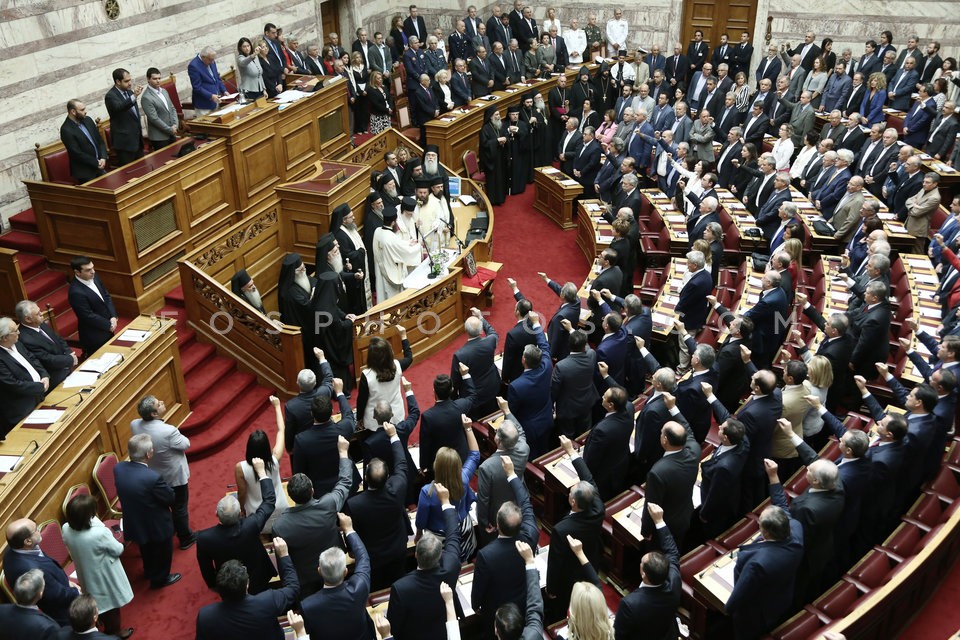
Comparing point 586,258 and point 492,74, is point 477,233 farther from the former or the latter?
point 492,74

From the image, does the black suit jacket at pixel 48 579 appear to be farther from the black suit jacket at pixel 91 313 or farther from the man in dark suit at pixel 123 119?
the man in dark suit at pixel 123 119

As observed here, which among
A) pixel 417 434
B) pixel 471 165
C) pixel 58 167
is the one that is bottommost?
pixel 417 434

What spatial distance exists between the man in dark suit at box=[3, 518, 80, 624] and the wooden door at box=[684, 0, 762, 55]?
714 inches

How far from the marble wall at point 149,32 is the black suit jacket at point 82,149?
4.92ft

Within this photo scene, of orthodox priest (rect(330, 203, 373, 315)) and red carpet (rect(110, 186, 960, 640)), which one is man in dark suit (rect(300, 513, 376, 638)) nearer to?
red carpet (rect(110, 186, 960, 640))

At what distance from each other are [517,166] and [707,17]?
Result: 7.93 meters

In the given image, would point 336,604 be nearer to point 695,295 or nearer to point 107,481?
point 107,481

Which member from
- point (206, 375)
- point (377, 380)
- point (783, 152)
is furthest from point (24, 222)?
point (783, 152)

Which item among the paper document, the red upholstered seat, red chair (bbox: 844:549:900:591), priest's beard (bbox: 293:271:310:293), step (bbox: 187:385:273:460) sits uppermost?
the red upholstered seat

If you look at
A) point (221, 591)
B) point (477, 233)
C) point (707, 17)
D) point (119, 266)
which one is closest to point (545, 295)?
point (477, 233)

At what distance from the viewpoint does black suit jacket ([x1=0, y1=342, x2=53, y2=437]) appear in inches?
256

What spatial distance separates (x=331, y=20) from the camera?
16.8 m

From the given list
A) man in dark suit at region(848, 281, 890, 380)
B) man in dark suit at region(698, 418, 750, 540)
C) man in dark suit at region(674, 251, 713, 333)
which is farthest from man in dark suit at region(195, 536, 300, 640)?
man in dark suit at region(848, 281, 890, 380)

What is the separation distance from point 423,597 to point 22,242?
7.21 m
